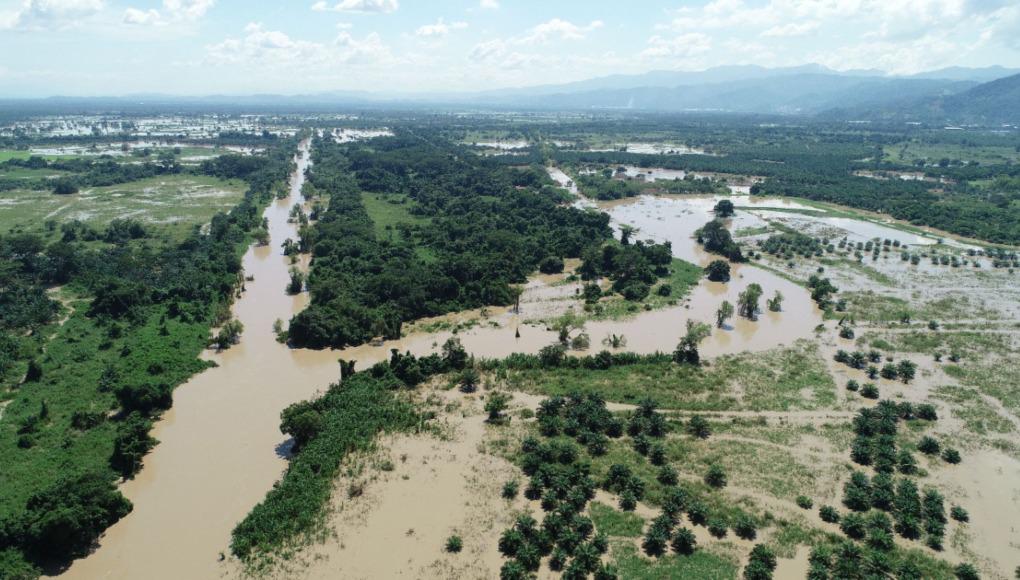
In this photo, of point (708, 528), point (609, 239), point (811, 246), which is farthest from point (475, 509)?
point (811, 246)

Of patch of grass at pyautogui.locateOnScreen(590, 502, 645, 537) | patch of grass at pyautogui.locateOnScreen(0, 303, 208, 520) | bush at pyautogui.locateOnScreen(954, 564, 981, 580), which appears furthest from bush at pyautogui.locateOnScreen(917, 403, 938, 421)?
patch of grass at pyautogui.locateOnScreen(0, 303, 208, 520)

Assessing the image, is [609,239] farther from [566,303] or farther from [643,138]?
[643,138]

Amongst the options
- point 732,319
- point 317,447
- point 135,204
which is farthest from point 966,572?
point 135,204

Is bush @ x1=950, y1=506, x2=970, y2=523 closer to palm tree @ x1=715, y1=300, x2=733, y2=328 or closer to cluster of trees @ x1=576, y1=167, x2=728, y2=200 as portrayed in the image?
palm tree @ x1=715, y1=300, x2=733, y2=328

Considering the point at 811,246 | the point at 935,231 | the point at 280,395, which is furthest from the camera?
the point at 935,231

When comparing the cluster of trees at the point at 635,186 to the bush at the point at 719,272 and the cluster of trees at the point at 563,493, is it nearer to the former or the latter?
the bush at the point at 719,272

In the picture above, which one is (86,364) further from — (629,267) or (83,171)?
(83,171)
